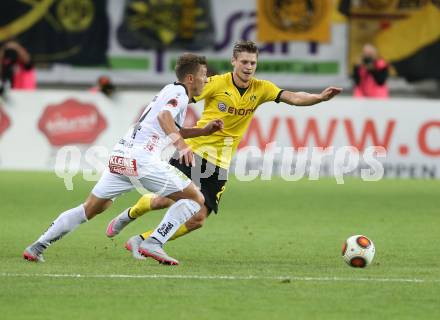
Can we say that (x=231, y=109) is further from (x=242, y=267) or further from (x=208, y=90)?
(x=242, y=267)

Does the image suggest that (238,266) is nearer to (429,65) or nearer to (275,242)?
(275,242)

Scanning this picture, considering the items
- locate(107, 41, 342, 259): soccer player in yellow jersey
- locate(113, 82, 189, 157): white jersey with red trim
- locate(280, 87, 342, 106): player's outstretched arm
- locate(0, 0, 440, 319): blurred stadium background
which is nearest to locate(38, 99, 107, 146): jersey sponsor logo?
locate(0, 0, 440, 319): blurred stadium background

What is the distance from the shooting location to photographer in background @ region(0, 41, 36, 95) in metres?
22.7

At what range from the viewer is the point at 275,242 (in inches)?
474

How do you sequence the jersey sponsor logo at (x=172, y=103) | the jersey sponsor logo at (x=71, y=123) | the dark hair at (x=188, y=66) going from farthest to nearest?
the jersey sponsor logo at (x=71, y=123)
the dark hair at (x=188, y=66)
the jersey sponsor logo at (x=172, y=103)

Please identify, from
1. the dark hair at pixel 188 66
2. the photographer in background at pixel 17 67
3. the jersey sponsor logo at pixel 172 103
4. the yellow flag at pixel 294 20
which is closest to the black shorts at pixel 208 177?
the dark hair at pixel 188 66

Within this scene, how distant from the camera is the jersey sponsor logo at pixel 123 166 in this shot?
9883 millimetres

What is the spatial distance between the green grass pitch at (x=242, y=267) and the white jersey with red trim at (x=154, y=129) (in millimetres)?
969

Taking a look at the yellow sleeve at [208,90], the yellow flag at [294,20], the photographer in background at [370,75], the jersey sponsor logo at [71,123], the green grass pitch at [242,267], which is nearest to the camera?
the green grass pitch at [242,267]

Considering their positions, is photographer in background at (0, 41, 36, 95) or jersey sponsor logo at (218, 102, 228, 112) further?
photographer in background at (0, 41, 36, 95)

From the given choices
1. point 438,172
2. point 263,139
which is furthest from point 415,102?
point 263,139

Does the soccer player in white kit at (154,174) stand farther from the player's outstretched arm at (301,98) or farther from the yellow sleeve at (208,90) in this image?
the player's outstretched arm at (301,98)

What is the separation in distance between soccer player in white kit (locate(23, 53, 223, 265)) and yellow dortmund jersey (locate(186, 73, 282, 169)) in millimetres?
1143

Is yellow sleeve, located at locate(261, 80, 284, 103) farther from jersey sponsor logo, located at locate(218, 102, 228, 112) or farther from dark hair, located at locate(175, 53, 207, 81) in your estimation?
dark hair, located at locate(175, 53, 207, 81)
